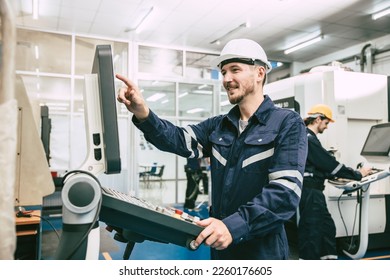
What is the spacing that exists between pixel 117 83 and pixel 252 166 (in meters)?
4.13

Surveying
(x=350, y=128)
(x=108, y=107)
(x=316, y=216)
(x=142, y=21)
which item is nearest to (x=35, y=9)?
(x=142, y=21)

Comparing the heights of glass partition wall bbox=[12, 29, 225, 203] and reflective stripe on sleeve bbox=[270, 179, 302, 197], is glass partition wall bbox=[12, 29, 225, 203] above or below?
above

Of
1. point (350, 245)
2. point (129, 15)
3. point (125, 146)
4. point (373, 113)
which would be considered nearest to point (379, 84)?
point (373, 113)

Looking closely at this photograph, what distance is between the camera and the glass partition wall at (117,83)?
18.0ft

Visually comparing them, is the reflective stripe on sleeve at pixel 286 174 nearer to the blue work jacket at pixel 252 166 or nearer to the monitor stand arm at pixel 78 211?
the blue work jacket at pixel 252 166

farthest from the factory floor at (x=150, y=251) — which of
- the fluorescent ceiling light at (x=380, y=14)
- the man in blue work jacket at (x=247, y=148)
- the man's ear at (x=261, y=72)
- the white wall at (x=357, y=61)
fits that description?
the white wall at (x=357, y=61)

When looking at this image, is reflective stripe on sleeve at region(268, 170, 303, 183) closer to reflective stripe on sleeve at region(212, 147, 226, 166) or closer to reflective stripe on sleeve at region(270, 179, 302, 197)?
reflective stripe on sleeve at region(270, 179, 302, 197)

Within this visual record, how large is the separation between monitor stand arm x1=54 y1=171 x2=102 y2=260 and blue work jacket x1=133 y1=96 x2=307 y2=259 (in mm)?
353

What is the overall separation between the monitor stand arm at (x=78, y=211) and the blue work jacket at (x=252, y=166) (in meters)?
0.35

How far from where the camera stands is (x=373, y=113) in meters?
3.45

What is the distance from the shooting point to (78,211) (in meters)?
0.58

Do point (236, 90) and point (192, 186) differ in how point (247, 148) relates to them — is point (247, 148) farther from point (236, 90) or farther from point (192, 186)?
point (192, 186)

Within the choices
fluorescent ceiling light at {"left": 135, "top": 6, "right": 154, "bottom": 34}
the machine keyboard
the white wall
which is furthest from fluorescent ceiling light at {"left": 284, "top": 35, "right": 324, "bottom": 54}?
the machine keyboard

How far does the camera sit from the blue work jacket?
2.96ft
